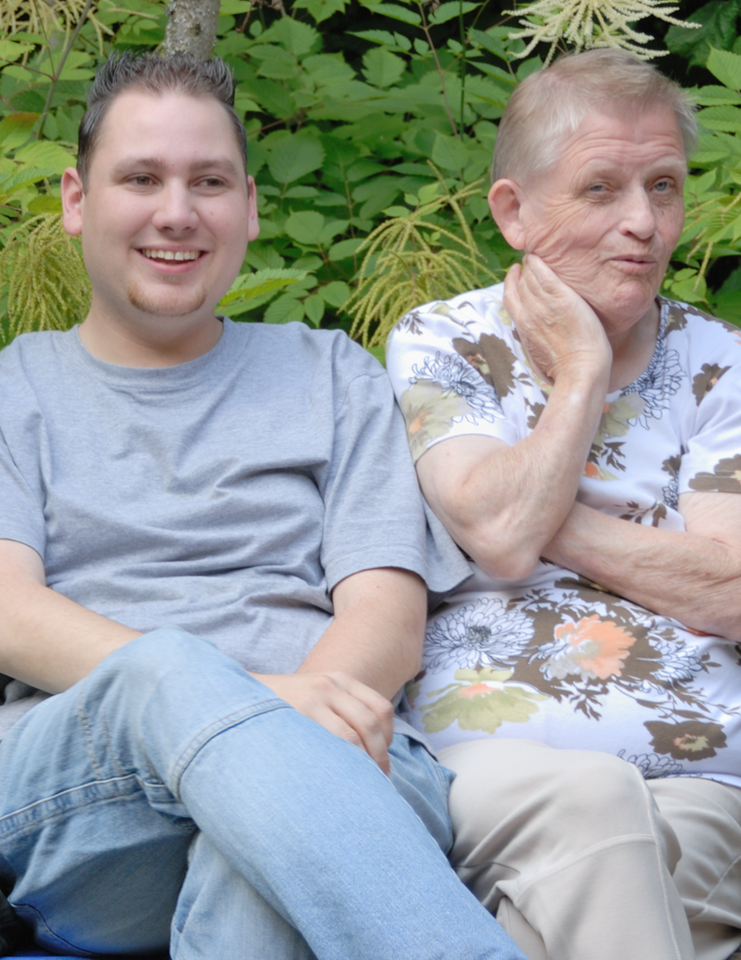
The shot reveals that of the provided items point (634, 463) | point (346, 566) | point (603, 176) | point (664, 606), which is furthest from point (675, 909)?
point (603, 176)

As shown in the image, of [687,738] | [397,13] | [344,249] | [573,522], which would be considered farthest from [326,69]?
[687,738]

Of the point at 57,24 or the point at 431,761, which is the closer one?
the point at 431,761

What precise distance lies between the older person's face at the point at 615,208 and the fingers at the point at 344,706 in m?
0.98

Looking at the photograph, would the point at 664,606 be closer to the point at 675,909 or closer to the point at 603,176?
the point at 675,909

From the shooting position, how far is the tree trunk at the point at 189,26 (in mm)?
2684

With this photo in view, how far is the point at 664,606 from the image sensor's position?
1.97m

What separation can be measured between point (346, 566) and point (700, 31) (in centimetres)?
247

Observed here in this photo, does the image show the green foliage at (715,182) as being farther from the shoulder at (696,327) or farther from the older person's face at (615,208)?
the older person's face at (615,208)

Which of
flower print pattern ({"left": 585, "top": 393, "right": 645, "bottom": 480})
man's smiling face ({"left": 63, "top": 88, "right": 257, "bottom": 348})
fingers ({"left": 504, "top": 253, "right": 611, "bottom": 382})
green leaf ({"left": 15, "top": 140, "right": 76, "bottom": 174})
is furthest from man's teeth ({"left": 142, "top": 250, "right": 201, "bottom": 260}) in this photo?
flower print pattern ({"left": 585, "top": 393, "right": 645, "bottom": 480})

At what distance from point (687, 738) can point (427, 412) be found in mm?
755

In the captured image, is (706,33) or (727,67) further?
(706,33)

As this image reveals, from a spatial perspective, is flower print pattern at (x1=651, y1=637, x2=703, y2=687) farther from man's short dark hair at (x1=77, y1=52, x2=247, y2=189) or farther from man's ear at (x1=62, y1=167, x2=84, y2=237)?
man's ear at (x1=62, y1=167, x2=84, y2=237)

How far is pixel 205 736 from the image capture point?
4.32 feet

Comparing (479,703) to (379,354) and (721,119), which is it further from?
(721,119)
